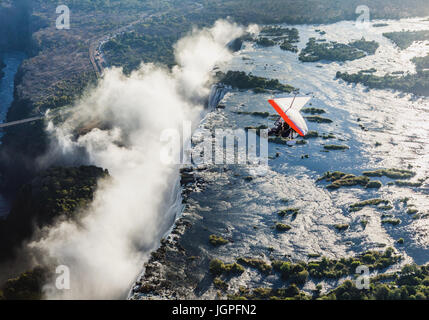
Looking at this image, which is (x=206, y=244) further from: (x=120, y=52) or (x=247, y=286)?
(x=120, y=52)

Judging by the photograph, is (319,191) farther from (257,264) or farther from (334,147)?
(257,264)

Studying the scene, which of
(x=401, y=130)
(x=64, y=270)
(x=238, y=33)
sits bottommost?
(x=64, y=270)

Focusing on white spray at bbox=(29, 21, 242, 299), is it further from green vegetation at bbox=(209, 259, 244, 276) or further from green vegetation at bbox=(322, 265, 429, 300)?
green vegetation at bbox=(322, 265, 429, 300)

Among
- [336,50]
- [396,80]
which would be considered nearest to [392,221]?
→ [396,80]

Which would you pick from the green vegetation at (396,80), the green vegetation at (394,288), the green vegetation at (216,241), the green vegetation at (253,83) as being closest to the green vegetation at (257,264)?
the green vegetation at (216,241)

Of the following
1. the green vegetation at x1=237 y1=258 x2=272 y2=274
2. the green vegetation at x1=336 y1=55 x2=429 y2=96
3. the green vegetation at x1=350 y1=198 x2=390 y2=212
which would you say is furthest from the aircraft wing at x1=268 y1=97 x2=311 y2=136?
the green vegetation at x1=336 y1=55 x2=429 y2=96

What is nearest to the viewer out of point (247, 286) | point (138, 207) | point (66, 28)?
point (247, 286)
